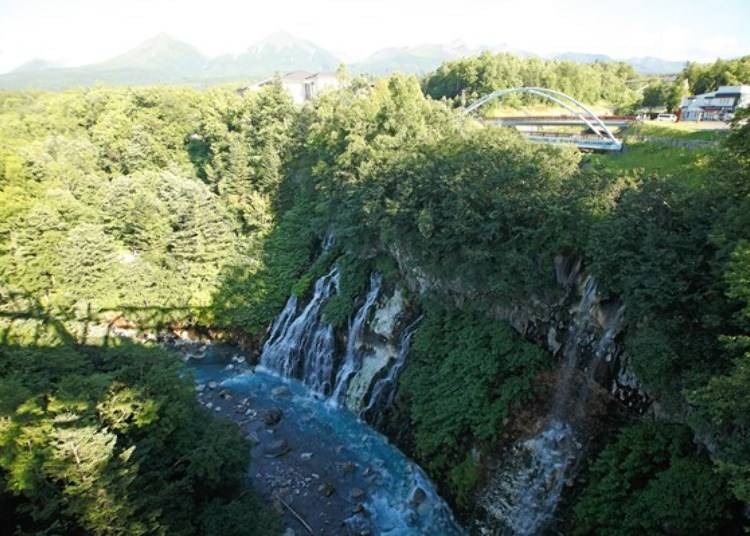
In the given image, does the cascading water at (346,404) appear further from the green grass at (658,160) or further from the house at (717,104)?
the house at (717,104)

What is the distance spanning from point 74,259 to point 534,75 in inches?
2326

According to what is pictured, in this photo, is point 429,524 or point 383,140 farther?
point 383,140

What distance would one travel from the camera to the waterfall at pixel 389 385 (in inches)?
926

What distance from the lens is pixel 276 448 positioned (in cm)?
2262

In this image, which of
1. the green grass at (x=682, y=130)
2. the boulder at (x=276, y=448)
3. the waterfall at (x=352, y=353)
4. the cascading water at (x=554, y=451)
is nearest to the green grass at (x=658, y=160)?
the green grass at (x=682, y=130)

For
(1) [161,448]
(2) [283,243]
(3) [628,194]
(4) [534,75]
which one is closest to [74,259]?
(2) [283,243]

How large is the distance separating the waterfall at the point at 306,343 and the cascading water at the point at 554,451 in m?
12.5

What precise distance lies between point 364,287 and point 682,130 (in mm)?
22329

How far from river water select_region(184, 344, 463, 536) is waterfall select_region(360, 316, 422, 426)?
108 centimetres

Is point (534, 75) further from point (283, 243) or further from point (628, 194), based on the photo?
point (628, 194)

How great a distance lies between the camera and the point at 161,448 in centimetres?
1505

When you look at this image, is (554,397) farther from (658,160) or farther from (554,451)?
(658,160)

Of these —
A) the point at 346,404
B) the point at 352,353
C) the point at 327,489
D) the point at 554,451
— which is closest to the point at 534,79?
the point at 352,353

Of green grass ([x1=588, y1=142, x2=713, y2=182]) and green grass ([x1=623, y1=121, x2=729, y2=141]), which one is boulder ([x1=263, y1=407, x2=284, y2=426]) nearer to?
green grass ([x1=588, y1=142, x2=713, y2=182])
